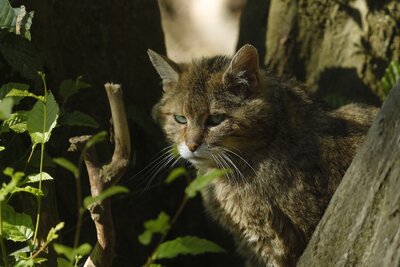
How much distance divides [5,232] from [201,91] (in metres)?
1.36

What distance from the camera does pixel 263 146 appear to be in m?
3.59

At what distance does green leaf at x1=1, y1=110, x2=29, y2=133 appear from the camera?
2936mm

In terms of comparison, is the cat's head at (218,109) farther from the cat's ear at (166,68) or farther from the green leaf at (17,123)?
the green leaf at (17,123)

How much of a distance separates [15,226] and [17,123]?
511 mm

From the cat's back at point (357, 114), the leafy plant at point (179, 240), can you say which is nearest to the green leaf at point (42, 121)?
the leafy plant at point (179, 240)

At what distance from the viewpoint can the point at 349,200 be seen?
2764mm

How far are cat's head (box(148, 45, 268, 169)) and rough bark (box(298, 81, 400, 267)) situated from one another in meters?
0.84

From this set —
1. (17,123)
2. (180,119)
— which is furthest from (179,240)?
(180,119)

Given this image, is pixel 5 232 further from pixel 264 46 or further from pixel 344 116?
pixel 264 46

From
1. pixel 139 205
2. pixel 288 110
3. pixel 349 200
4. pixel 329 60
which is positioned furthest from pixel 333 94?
pixel 349 200

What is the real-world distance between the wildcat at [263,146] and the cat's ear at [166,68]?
Result: 0.01 metres

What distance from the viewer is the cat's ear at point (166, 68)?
3.68 meters

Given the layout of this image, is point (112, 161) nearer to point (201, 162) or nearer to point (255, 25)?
point (201, 162)

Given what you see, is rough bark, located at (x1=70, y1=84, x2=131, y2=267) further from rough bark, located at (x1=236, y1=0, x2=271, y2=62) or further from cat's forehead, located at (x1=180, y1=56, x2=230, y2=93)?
rough bark, located at (x1=236, y1=0, x2=271, y2=62)
